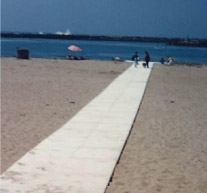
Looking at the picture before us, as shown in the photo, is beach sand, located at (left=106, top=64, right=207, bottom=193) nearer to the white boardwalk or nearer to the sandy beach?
the sandy beach

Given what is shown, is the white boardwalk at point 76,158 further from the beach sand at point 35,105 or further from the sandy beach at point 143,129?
the beach sand at point 35,105

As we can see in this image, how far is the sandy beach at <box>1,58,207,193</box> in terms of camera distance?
618cm

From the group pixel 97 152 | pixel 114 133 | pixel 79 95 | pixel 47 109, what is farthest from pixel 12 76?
pixel 97 152

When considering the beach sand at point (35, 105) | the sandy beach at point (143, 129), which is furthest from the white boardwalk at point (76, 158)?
the beach sand at point (35, 105)

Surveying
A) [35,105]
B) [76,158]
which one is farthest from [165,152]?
[35,105]

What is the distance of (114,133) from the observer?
8578 millimetres

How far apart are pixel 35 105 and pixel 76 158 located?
5.34m

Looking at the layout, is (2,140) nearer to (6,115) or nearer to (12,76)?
(6,115)

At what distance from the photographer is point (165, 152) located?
24.8 ft

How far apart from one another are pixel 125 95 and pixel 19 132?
632 cm

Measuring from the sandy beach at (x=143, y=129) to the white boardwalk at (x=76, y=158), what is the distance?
21 centimetres

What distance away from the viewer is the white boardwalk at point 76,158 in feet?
18.3

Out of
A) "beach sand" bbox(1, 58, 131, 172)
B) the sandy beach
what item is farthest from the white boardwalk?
"beach sand" bbox(1, 58, 131, 172)

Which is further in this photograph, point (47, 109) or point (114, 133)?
point (47, 109)
